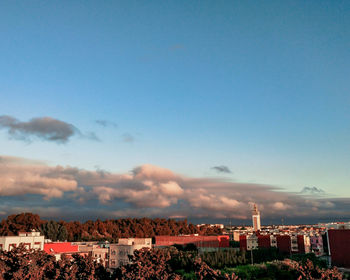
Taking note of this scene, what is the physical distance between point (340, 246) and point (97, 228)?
283ft

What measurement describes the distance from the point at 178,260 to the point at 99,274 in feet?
110

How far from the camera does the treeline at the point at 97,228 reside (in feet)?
316

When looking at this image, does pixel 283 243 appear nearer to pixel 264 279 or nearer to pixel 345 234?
pixel 345 234

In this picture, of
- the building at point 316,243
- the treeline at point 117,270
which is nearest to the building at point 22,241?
the treeline at point 117,270

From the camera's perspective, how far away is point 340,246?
5412 cm

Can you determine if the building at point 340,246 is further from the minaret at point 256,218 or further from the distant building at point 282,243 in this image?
the minaret at point 256,218

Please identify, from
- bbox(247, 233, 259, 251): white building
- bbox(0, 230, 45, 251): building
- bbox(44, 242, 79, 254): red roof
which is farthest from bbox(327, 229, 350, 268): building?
bbox(0, 230, 45, 251): building

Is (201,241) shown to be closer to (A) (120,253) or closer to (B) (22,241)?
(A) (120,253)

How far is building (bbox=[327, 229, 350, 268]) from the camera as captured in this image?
53344mm

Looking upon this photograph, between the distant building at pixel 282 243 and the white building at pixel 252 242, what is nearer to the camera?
the distant building at pixel 282 243

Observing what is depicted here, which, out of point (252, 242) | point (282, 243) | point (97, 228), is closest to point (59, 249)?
point (252, 242)

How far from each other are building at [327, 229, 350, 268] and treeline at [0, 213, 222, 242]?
66527mm

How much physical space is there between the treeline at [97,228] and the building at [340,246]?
66.5 metres

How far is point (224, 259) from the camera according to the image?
6247 centimetres
